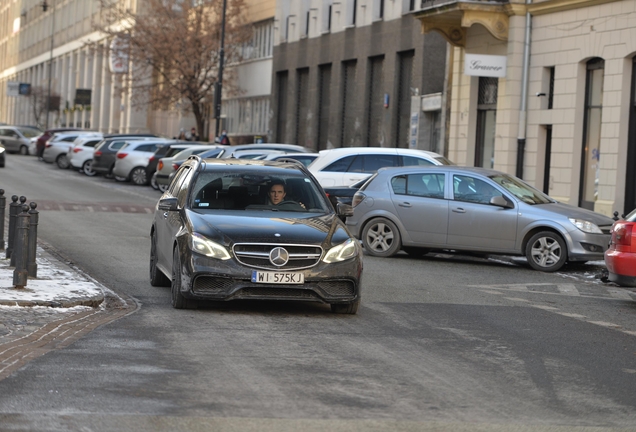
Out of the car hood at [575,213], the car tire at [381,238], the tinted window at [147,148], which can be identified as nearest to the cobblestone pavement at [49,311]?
the car tire at [381,238]

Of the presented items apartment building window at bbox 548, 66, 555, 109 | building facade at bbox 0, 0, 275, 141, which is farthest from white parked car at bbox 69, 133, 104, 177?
apartment building window at bbox 548, 66, 555, 109

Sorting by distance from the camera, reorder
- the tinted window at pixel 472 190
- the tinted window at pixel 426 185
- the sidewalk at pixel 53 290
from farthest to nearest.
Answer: the tinted window at pixel 426 185 < the tinted window at pixel 472 190 < the sidewalk at pixel 53 290

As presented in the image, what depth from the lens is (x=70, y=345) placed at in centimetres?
962

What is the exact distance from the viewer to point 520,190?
1934 cm

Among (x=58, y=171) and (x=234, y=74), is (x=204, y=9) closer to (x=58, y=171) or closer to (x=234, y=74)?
(x=234, y=74)

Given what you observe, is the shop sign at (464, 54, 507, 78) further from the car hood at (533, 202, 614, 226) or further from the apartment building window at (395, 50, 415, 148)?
the car hood at (533, 202, 614, 226)

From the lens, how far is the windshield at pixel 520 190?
752 inches

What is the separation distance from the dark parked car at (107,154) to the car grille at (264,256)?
1336 inches

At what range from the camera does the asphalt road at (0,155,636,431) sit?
7203 millimetres

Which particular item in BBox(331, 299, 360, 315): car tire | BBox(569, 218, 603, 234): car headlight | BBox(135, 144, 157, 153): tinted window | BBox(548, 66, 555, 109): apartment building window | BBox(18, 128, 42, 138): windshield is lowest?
BBox(331, 299, 360, 315): car tire

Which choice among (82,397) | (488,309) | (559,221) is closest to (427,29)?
(559,221)

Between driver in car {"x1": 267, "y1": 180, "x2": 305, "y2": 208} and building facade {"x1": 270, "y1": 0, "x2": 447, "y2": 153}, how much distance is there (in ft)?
78.2

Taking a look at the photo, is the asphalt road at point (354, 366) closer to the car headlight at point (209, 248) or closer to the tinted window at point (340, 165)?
the car headlight at point (209, 248)

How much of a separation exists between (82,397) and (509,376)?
3.02 meters
